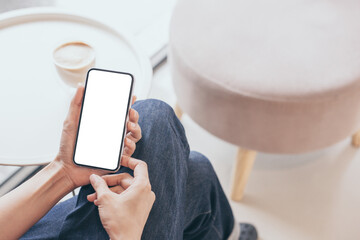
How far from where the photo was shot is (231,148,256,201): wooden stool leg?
3.19ft

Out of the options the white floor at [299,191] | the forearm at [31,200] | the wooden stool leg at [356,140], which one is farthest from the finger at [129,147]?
the wooden stool leg at [356,140]

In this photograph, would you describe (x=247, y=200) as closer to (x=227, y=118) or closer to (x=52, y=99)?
(x=227, y=118)

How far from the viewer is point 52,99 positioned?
76cm

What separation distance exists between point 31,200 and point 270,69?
0.50 m

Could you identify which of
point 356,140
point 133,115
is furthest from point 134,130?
point 356,140

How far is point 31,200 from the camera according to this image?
1.96 feet

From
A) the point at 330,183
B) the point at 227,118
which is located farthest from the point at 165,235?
the point at 330,183

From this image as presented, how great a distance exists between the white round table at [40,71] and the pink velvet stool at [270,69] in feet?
0.43

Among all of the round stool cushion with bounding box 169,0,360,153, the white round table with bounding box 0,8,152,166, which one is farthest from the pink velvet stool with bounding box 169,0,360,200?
the white round table with bounding box 0,8,152,166

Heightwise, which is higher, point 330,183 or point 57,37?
point 57,37

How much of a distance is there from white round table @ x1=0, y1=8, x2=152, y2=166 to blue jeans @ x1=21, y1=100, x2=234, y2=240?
0.11 m

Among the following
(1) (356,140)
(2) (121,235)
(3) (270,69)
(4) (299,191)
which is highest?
(3) (270,69)

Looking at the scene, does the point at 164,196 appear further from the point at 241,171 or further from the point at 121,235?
the point at 241,171

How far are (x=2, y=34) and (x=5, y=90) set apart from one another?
0.54 ft
